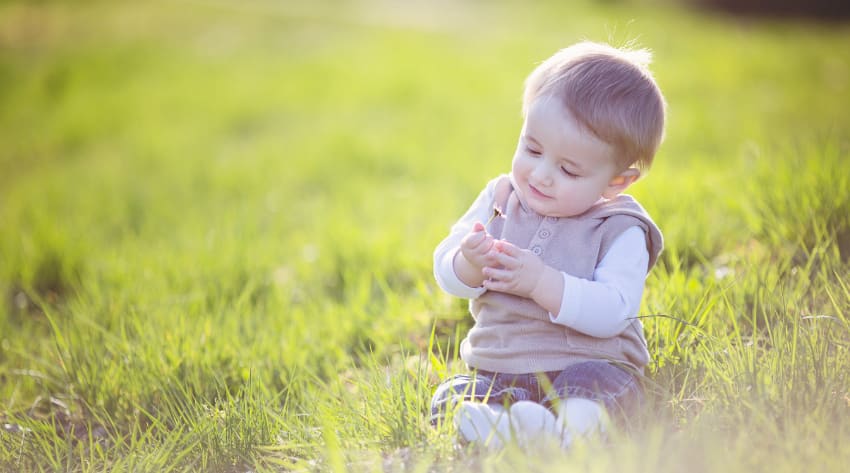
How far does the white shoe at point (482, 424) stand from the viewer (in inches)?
71.9

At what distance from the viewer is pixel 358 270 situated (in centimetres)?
379

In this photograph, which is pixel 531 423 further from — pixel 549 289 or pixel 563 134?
pixel 563 134

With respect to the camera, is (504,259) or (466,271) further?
(466,271)

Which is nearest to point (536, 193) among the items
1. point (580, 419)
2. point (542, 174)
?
point (542, 174)

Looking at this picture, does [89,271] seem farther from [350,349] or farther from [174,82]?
[174,82]

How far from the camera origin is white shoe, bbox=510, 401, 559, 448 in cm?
180

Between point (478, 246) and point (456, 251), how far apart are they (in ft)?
0.60

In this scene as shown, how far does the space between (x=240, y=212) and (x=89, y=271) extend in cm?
133

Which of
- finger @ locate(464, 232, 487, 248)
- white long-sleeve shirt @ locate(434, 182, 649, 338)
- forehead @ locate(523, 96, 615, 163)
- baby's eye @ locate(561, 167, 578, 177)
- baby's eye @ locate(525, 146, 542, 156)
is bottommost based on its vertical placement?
white long-sleeve shirt @ locate(434, 182, 649, 338)

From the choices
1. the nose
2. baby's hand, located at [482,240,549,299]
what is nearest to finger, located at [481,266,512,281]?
baby's hand, located at [482,240,549,299]

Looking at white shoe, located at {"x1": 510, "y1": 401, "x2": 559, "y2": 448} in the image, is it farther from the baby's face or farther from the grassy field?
the baby's face

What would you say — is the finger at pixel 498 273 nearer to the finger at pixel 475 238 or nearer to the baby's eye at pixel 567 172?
the finger at pixel 475 238

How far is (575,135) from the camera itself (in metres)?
1.93

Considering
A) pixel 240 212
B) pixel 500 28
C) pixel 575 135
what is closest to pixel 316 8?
pixel 500 28
